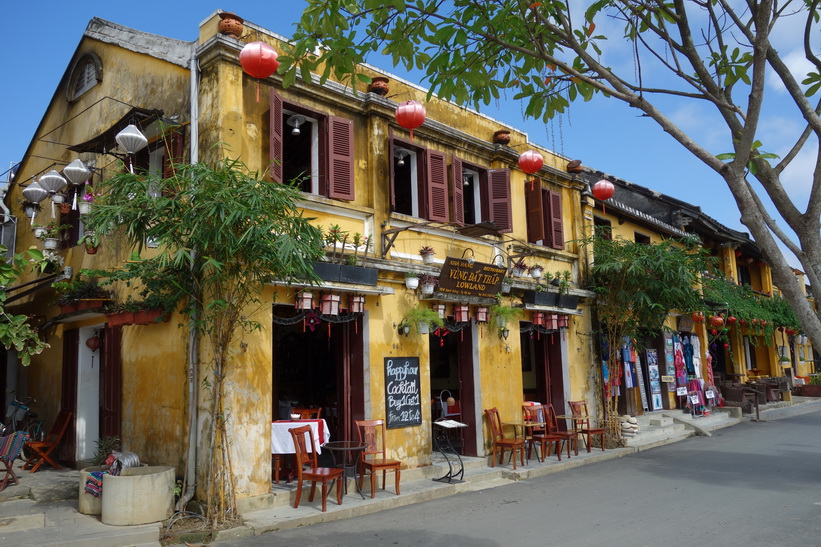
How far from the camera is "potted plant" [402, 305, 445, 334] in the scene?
10.5 metres

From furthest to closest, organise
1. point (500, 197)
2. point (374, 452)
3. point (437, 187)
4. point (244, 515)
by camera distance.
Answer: point (500, 197)
point (437, 187)
point (374, 452)
point (244, 515)

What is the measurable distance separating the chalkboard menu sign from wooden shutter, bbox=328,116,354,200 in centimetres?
289

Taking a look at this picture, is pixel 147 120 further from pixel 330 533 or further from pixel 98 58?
pixel 330 533

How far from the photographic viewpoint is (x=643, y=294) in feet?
43.4

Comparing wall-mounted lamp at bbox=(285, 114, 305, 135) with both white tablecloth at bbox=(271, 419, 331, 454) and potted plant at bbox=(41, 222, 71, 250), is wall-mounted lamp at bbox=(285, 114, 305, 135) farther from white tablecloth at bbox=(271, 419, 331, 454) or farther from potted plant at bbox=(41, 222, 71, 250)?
potted plant at bbox=(41, 222, 71, 250)

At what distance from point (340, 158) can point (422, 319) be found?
3.05 meters

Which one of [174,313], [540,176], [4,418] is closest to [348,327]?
[174,313]

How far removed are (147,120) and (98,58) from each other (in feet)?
11.9

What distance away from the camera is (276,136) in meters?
9.01

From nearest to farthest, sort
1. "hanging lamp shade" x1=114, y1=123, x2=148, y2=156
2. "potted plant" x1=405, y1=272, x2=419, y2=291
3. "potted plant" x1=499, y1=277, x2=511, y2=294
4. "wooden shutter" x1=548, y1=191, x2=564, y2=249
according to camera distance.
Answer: "hanging lamp shade" x1=114, y1=123, x2=148, y2=156, "potted plant" x1=405, y1=272, x2=419, y2=291, "potted plant" x1=499, y1=277, x2=511, y2=294, "wooden shutter" x1=548, y1=191, x2=564, y2=249

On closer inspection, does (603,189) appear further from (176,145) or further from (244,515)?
(244,515)

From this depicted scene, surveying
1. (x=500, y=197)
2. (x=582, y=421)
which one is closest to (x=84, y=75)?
(x=500, y=197)

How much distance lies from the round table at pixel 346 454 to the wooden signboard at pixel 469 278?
3.24 metres

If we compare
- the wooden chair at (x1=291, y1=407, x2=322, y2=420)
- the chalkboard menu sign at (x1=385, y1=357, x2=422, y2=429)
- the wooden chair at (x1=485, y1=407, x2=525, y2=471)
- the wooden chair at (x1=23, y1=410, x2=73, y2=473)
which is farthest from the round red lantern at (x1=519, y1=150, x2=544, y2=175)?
the wooden chair at (x1=23, y1=410, x2=73, y2=473)
